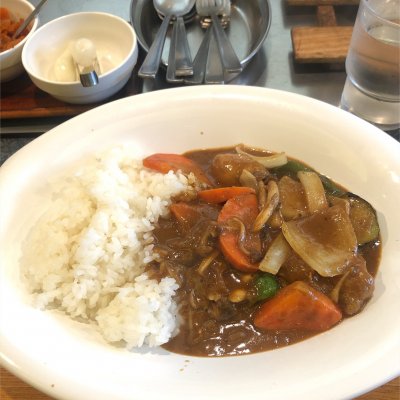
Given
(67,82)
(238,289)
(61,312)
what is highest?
(67,82)

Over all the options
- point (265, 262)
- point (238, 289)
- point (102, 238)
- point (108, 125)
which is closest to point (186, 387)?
point (238, 289)

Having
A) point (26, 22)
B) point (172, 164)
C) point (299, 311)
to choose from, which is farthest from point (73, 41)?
point (299, 311)

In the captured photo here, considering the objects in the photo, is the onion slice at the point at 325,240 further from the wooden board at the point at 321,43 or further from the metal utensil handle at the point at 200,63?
the wooden board at the point at 321,43

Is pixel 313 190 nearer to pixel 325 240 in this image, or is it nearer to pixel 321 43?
pixel 325 240

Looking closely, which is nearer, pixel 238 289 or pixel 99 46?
pixel 238 289

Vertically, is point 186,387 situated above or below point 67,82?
below

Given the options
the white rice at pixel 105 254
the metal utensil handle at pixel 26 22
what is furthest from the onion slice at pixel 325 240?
the metal utensil handle at pixel 26 22

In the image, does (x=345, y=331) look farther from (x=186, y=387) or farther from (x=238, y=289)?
(x=186, y=387)
